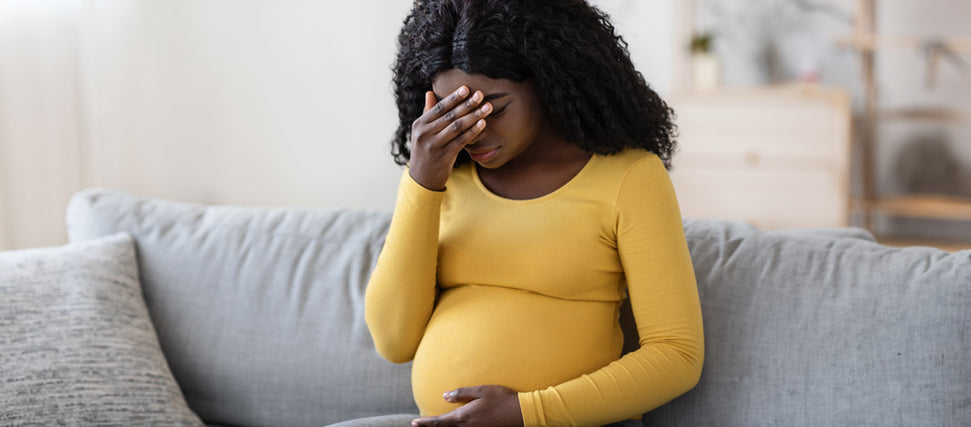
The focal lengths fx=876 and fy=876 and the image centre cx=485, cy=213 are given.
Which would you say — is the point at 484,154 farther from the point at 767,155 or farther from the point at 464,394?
the point at 767,155

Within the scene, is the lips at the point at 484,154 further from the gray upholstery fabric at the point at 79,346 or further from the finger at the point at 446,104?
the gray upholstery fabric at the point at 79,346

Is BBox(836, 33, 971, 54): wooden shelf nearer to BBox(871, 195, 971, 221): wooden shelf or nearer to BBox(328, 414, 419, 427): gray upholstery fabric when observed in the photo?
BBox(871, 195, 971, 221): wooden shelf

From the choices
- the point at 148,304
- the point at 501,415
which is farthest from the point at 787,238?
the point at 148,304

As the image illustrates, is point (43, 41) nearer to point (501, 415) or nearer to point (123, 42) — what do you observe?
point (123, 42)

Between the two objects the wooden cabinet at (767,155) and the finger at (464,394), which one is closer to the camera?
the finger at (464,394)

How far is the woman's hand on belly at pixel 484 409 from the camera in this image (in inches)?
40.1

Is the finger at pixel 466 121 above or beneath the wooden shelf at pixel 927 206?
above

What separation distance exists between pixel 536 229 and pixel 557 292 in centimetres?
8

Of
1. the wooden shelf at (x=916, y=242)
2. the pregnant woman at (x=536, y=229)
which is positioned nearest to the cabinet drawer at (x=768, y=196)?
the wooden shelf at (x=916, y=242)

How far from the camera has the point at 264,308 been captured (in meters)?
1.42

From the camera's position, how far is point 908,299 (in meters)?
1.13

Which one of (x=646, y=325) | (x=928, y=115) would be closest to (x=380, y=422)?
(x=646, y=325)

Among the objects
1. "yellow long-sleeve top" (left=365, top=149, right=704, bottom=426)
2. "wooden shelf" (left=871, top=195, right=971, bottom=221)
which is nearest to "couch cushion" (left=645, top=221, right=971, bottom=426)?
"yellow long-sleeve top" (left=365, top=149, right=704, bottom=426)

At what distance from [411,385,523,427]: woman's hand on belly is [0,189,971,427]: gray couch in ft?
0.37
